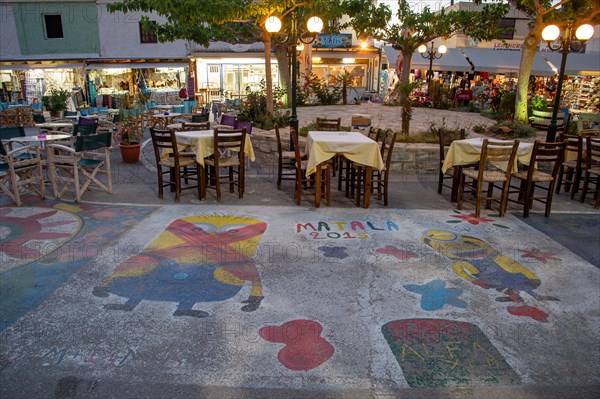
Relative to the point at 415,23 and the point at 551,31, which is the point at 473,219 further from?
the point at 415,23

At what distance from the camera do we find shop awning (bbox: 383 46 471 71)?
2092 centimetres

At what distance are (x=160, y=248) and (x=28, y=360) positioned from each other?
219cm

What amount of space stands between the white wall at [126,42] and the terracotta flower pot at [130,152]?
1492 cm

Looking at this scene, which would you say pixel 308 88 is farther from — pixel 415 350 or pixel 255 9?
pixel 415 350

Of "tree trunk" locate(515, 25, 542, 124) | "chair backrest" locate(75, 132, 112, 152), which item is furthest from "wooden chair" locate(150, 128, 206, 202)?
"tree trunk" locate(515, 25, 542, 124)

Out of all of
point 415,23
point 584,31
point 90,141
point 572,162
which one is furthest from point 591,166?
point 415,23

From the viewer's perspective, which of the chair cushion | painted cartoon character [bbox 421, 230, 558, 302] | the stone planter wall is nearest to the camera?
painted cartoon character [bbox 421, 230, 558, 302]

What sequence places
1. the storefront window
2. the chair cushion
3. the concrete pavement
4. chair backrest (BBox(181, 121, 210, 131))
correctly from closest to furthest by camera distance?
the concrete pavement
the chair cushion
chair backrest (BBox(181, 121, 210, 131))
the storefront window

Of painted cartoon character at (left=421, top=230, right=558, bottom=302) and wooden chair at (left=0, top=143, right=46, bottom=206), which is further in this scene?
wooden chair at (left=0, top=143, right=46, bottom=206)

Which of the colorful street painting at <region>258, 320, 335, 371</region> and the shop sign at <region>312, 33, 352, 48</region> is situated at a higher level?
the shop sign at <region>312, 33, 352, 48</region>

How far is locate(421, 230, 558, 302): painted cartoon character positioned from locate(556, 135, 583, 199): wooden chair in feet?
11.2

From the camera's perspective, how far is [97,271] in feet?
15.8

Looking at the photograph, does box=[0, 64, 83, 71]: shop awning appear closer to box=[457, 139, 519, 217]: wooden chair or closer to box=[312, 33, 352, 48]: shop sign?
box=[312, 33, 352, 48]: shop sign

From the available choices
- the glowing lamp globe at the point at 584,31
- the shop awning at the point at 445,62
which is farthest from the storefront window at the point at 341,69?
the glowing lamp globe at the point at 584,31
